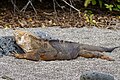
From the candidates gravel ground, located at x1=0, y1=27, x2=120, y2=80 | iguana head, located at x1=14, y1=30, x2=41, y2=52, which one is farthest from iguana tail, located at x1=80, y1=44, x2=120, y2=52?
iguana head, located at x1=14, y1=30, x2=41, y2=52

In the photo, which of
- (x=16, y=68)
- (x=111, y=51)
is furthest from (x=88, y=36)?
(x=16, y=68)

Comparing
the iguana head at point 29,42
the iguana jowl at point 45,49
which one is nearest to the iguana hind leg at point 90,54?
the iguana jowl at point 45,49

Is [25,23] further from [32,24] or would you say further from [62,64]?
[62,64]

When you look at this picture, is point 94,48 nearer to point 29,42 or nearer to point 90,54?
point 90,54

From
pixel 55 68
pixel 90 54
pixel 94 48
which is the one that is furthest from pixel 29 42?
pixel 94 48

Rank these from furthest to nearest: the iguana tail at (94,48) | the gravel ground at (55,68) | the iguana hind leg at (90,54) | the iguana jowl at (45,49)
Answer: the iguana tail at (94,48), the iguana hind leg at (90,54), the iguana jowl at (45,49), the gravel ground at (55,68)

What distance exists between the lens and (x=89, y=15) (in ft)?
33.3

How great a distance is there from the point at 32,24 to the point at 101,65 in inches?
172

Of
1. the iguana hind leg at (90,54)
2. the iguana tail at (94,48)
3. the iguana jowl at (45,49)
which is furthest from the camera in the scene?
the iguana tail at (94,48)

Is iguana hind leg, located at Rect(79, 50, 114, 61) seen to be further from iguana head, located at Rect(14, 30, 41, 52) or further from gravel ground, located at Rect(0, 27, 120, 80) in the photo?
iguana head, located at Rect(14, 30, 41, 52)

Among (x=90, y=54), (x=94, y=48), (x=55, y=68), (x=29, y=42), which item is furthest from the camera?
(x=94, y=48)

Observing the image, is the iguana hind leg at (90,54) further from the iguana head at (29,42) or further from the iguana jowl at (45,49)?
the iguana head at (29,42)

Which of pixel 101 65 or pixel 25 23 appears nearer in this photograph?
pixel 101 65

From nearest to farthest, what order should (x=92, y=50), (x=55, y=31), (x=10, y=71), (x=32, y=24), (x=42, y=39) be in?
(x=10, y=71) → (x=42, y=39) → (x=92, y=50) → (x=55, y=31) → (x=32, y=24)
